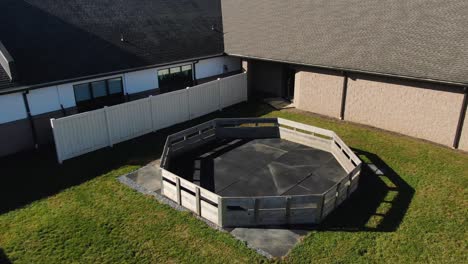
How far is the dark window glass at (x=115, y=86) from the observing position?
62.6ft

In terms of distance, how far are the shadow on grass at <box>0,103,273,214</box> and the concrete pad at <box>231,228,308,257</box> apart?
6.52 m

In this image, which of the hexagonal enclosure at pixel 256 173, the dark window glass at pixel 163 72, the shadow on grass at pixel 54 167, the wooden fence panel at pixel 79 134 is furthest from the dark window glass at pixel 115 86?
the hexagonal enclosure at pixel 256 173

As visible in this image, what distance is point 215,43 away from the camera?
2539cm

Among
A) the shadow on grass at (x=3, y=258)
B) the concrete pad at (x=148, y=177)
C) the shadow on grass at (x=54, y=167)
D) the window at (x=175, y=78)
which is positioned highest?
the window at (x=175, y=78)

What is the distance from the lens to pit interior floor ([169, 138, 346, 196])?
13.1 m

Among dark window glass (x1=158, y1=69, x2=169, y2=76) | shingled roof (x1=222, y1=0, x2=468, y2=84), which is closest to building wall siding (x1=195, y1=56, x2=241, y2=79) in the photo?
shingled roof (x1=222, y1=0, x2=468, y2=84)

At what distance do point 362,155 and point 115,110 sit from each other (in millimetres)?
11624

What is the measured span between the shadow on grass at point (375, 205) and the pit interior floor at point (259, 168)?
1094 millimetres

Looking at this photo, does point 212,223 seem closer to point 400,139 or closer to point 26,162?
point 26,162

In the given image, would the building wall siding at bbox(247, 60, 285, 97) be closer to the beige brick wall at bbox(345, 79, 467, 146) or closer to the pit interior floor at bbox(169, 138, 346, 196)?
the beige brick wall at bbox(345, 79, 467, 146)

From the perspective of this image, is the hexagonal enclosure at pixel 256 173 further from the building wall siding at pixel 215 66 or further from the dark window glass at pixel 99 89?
the building wall siding at pixel 215 66

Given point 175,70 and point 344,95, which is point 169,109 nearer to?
point 175,70

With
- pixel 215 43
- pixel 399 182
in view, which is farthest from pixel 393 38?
pixel 215 43

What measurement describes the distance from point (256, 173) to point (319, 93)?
30.5 feet
